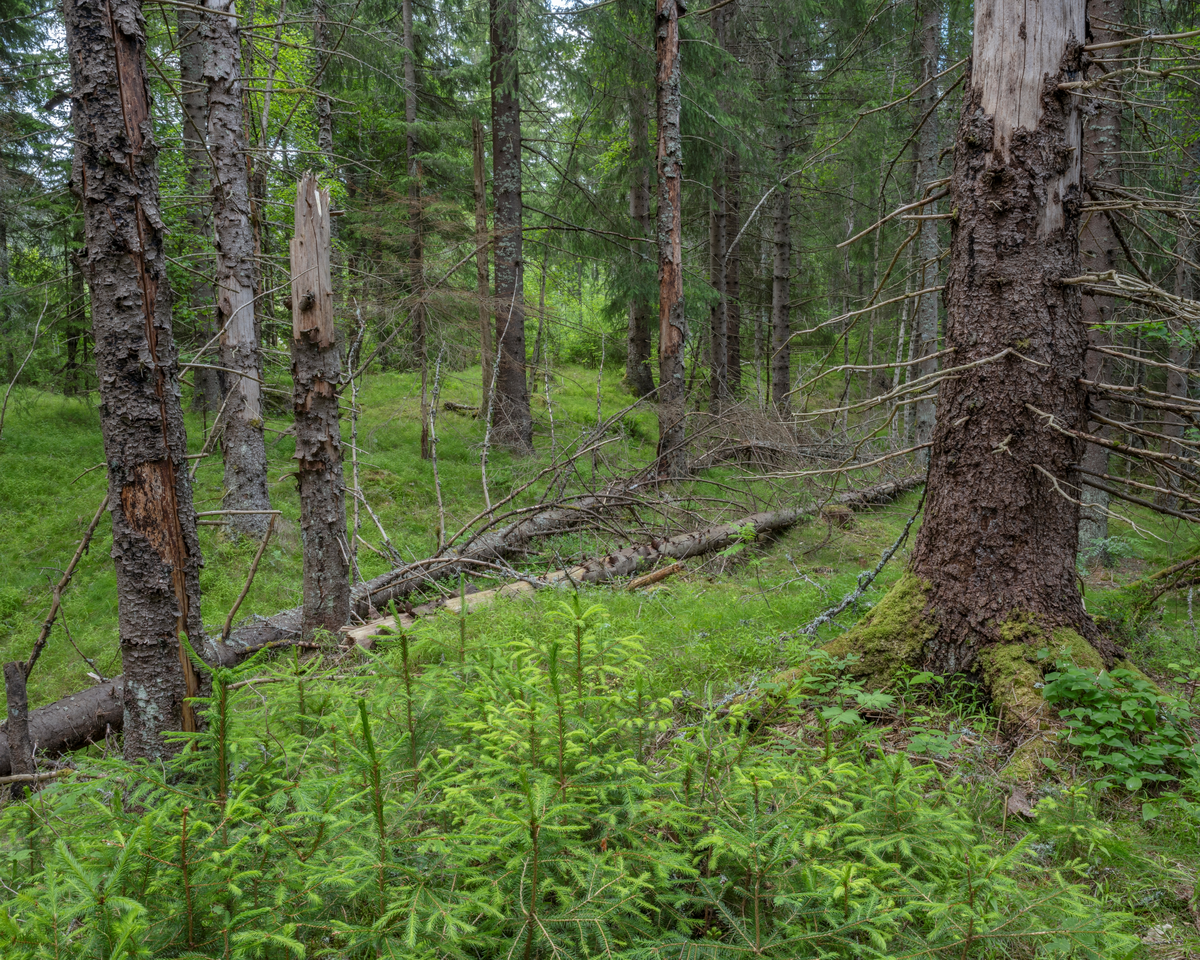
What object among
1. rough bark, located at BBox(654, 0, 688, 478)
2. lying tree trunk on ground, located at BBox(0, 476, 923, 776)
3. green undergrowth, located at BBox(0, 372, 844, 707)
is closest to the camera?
lying tree trunk on ground, located at BBox(0, 476, 923, 776)

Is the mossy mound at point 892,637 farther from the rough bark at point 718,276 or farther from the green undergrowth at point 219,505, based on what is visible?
the rough bark at point 718,276

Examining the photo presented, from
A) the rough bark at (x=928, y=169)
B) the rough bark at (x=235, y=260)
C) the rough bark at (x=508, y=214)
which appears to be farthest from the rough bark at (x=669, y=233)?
the rough bark at (x=235, y=260)

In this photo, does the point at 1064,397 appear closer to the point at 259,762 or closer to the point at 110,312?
the point at 259,762

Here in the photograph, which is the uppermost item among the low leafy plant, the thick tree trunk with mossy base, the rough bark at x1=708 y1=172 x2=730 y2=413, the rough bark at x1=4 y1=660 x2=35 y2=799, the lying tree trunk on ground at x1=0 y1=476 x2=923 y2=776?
the rough bark at x1=708 y1=172 x2=730 y2=413

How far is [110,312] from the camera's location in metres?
2.54

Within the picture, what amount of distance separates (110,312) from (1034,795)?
4113 millimetres

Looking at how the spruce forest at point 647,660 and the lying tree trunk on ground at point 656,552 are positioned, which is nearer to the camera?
the spruce forest at point 647,660

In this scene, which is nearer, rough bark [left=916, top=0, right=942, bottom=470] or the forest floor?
the forest floor

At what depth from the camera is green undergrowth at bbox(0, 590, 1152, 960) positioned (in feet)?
4.96

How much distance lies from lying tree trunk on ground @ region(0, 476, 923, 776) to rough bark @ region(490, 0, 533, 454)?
4552 mm

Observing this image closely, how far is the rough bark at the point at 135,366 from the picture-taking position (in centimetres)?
250

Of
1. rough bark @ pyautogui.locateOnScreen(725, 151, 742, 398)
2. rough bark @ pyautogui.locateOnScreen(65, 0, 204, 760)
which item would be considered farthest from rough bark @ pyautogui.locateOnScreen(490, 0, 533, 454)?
rough bark @ pyautogui.locateOnScreen(65, 0, 204, 760)

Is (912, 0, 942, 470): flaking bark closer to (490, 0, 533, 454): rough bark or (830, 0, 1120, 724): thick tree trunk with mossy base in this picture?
(490, 0, 533, 454): rough bark

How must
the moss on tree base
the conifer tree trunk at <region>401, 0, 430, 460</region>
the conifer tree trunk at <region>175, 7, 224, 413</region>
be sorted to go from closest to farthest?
1. the moss on tree base
2. the conifer tree trunk at <region>175, 7, 224, 413</region>
3. the conifer tree trunk at <region>401, 0, 430, 460</region>
